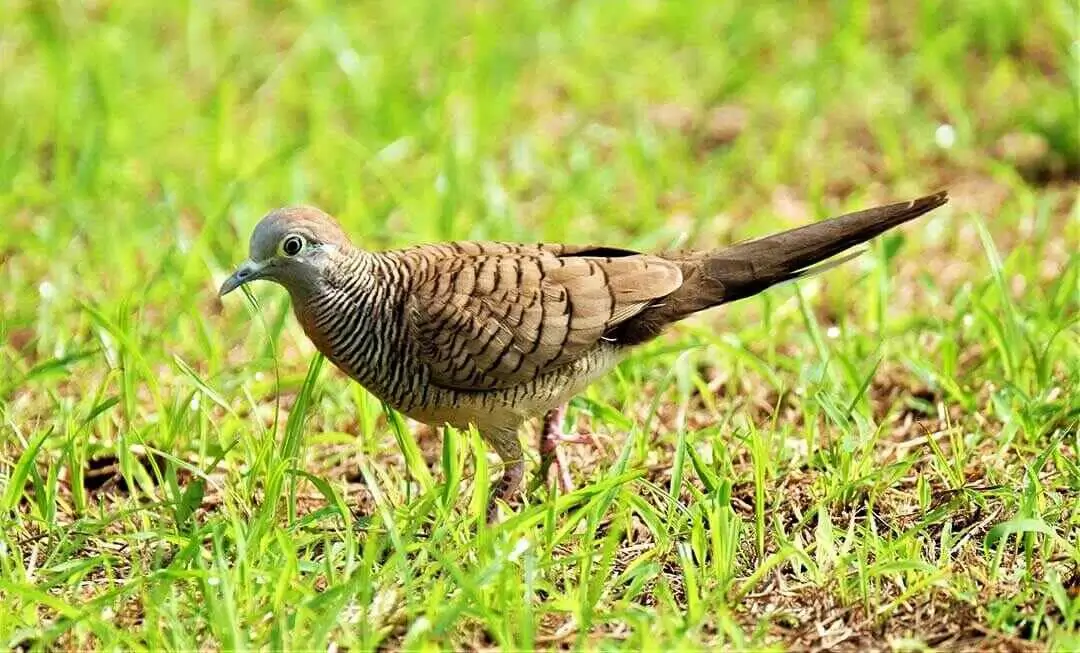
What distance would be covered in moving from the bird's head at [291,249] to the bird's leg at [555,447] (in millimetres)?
904

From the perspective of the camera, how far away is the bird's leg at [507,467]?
4.62 metres

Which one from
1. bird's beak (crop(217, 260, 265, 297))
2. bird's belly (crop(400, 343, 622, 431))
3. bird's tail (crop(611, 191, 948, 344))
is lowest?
bird's belly (crop(400, 343, 622, 431))

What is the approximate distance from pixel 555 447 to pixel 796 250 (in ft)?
3.25

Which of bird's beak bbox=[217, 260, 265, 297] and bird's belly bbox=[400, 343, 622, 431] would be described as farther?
bird's belly bbox=[400, 343, 622, 431]

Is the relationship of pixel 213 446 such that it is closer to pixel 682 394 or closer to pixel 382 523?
pixel 382 523

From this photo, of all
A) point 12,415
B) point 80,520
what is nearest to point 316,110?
point 12,415

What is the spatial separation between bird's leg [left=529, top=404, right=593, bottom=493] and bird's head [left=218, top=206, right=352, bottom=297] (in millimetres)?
904

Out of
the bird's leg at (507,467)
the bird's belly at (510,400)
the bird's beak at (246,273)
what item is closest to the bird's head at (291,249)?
the bird's beak at (246,273)

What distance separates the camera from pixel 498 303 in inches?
179

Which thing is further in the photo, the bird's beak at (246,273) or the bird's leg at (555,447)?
the bird's leg at (555,447)

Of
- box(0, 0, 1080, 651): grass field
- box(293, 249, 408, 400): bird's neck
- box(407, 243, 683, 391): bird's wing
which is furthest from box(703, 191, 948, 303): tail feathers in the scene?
box(293, 249, 408, 400): bird's neck

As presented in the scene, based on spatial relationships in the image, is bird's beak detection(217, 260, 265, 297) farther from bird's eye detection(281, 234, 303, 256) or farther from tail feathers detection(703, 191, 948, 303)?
tail feathers detection(703, 191, 948, 303)

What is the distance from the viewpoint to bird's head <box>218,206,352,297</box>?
174 inches

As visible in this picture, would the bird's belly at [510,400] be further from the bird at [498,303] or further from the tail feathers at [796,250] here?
the tail feathers at [796,250]
